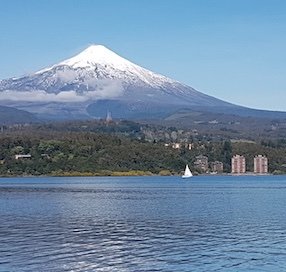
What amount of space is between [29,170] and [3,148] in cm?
948

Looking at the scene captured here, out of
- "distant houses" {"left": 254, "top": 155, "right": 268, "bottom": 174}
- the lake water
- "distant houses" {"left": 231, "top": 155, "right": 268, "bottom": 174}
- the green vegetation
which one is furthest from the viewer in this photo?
"distant houses" {"left": 231, "top": 155, "right": 268, "bottom": 174}

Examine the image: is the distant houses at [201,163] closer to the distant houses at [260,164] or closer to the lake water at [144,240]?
the distant houses at [260,164]

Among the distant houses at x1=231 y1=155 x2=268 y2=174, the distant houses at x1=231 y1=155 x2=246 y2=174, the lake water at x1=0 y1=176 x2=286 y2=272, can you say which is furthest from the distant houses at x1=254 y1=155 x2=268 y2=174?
the lake water at x1=0 y1=176 x2=286 y2=272

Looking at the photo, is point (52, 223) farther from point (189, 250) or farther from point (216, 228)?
point (189, 250)

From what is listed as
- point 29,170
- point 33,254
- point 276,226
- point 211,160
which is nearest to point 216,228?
point 276,226

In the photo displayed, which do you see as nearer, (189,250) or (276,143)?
(189,250)

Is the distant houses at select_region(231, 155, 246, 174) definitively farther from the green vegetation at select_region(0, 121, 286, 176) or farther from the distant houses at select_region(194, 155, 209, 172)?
the green vegetation at select_region(0, 121, 286, 176)

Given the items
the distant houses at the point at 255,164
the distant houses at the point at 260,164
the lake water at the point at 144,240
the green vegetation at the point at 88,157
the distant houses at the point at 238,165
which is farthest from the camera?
the distant houses at the point at 238,165

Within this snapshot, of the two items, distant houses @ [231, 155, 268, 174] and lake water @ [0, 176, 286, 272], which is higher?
distant houses @ [231, 155, 268, 174]

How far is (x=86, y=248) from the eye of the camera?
2889 centimetres

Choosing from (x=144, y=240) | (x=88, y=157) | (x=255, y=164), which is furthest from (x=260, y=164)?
(x=144, y=240)

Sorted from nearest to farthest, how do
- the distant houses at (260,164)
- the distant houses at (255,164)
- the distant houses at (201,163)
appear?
the distant houses at (201,163), the distant houses at (260,164), the distant houses at (255,164)

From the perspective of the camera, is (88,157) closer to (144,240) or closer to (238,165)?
(238,165)

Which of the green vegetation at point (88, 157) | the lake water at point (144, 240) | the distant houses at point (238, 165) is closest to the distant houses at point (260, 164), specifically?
the distant houses at point (238, 165)
